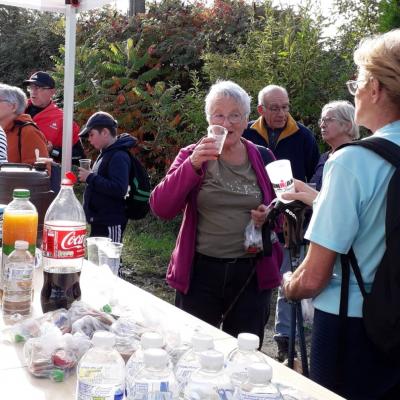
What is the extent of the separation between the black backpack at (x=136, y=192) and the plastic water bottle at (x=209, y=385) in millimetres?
3724

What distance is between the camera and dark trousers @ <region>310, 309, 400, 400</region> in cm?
197

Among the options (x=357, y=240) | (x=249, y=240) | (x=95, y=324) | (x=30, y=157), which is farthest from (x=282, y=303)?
(x=95, y=324)

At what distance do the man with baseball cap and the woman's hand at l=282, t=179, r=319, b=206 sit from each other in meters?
3.35

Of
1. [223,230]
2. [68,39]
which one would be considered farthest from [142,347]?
[68,39]

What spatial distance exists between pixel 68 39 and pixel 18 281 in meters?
2.54

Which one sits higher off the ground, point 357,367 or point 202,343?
point 202,343

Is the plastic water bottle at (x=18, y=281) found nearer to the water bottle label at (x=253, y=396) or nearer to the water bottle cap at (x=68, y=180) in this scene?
the water bottle cap at (x=68, y=180)

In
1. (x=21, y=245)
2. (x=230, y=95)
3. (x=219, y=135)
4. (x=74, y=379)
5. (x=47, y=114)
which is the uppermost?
(x=230, y=95)

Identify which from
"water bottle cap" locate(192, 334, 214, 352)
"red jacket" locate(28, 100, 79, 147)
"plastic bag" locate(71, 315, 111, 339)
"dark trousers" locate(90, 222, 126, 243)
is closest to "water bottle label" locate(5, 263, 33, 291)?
"plastic bag" locate(71, 315, 111, 339)

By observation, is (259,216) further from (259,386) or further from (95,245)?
(259,386)

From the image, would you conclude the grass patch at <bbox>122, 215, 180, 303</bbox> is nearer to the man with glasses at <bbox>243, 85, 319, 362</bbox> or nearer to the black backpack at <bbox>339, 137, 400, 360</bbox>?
the man with glasses at <bbox>243, 85, 319, 362</bbox>

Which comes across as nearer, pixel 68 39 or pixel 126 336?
pixel 126 336

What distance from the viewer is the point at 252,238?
9.75 feet

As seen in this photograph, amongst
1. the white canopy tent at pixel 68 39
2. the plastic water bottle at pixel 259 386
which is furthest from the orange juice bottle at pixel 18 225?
the white canopy tent at pixel 68 39
